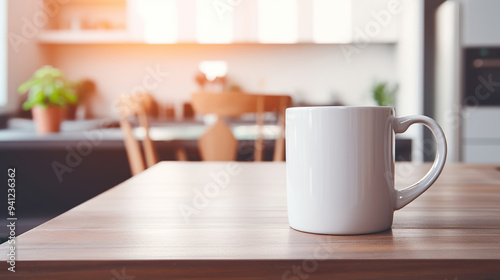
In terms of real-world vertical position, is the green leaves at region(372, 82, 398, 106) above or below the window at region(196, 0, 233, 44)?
below

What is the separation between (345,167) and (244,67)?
3717mm

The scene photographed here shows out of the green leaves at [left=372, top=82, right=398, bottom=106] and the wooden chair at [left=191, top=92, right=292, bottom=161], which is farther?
the green leaves at [left=372, top=82, right=398, bottom=106]

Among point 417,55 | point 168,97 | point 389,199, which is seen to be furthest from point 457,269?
point 168,97

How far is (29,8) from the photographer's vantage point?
11.7ft

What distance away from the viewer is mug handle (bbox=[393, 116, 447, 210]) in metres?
0.39

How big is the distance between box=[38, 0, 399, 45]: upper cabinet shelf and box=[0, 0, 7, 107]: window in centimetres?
48

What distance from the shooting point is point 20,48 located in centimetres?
350

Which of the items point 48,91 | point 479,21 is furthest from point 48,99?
point 479,21

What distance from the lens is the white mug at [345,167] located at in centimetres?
38

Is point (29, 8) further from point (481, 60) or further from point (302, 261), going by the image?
point (302, 261)

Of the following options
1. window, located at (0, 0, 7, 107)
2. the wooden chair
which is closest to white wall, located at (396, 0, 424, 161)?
the wooden chair

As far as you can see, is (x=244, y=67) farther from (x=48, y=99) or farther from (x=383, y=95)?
(x=48, y=99)

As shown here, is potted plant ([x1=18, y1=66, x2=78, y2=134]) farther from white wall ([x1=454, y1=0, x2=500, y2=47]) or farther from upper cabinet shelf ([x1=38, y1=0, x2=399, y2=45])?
white wall ([x1=454, y1=0, x2=500, y2=47])

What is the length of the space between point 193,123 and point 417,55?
66.2 inches
